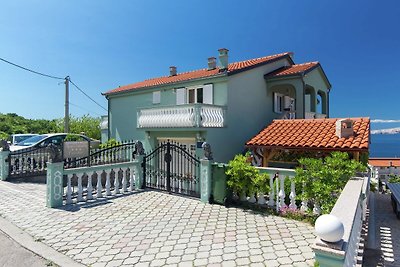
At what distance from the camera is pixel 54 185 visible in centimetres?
766

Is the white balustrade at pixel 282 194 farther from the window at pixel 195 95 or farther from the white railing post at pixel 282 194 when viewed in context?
the window at pixel 195 95

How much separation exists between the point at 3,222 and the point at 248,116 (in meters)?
11.7

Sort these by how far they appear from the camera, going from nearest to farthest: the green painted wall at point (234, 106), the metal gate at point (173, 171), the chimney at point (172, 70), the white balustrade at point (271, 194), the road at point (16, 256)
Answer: the road at point (16, 256), the white balustrade at point (271, 194), the metal gate at point (173, 171), the green painted wall at point (234, 106), the chimney at point (172, 70)

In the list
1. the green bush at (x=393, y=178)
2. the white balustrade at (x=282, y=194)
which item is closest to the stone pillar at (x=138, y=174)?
the white balustrade at (x=282, y=194)

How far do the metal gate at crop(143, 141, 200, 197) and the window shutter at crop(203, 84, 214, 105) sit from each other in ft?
13.6

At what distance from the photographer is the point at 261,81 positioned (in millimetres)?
15648

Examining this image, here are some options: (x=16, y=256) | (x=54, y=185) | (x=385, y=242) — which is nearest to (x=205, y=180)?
(x=54, y=185)

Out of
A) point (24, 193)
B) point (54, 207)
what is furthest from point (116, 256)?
point (24, 193)

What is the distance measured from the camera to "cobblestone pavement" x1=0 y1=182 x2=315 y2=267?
4.53m

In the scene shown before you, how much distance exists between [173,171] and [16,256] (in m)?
6.48

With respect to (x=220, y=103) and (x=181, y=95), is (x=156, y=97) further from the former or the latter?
(x=220, y=103)

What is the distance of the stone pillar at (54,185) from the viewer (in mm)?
7648

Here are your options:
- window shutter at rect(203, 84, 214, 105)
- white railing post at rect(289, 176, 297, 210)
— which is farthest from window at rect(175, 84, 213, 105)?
white railing post at rect(289, 176, 297, 210)

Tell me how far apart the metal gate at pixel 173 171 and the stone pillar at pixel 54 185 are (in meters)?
3.25
